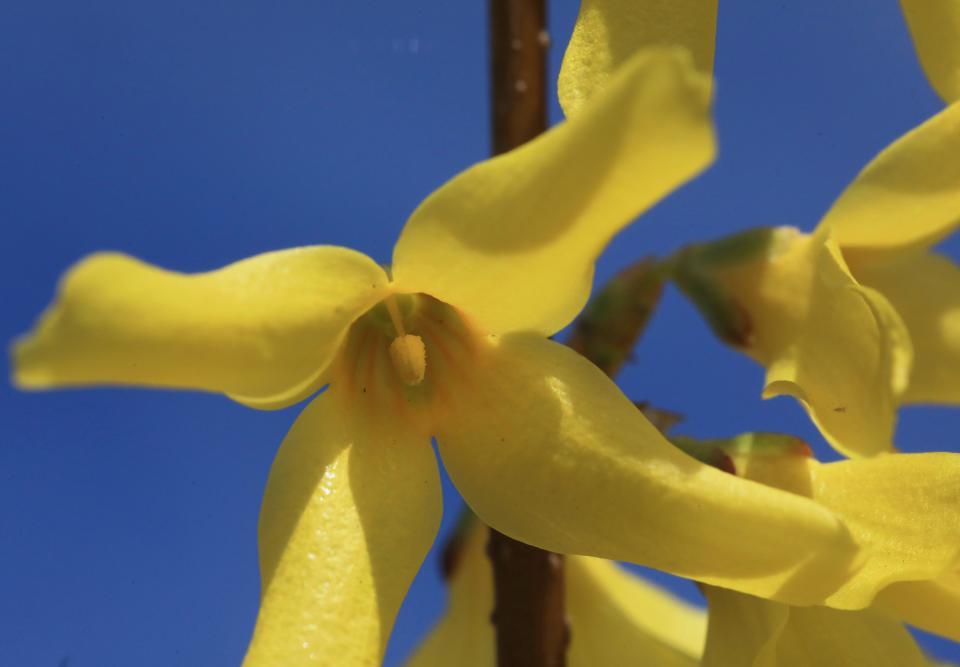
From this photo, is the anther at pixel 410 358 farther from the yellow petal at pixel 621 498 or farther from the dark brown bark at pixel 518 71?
the dark brown bark at pixel 518 71

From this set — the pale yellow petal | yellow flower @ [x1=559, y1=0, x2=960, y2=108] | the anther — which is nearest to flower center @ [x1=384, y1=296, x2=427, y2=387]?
the anther

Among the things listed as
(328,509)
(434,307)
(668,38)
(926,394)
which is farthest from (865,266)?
(328,509)

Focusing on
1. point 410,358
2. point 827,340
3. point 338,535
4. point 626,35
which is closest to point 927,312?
point 827,340

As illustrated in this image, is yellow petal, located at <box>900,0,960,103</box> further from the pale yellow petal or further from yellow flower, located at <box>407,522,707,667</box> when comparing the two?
yellow flower, located at <box>407,522,707,667</box>

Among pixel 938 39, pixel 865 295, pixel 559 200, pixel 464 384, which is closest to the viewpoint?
pixel 559 200

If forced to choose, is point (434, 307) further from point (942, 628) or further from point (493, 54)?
point (942, 628)

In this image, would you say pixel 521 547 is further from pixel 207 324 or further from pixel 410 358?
pixel 207 324
